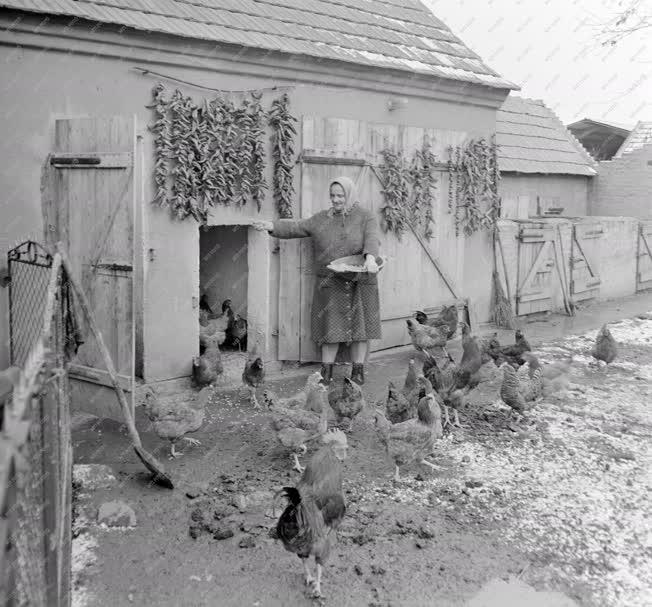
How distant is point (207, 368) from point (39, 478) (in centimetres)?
499

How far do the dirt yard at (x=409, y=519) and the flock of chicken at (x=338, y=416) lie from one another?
22cm

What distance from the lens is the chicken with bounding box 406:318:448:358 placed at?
30.8 feet

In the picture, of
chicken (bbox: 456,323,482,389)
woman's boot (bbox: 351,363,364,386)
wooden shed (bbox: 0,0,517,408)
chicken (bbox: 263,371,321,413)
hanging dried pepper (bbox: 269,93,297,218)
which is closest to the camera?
chicken (bbox: 263,371,321,413)

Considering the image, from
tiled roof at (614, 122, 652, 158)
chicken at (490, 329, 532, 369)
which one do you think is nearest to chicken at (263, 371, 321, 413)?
chicken at (490, 329, 532, 369)

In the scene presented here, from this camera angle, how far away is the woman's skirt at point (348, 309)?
883 cm

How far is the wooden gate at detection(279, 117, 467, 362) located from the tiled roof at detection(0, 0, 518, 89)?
99 centimetres

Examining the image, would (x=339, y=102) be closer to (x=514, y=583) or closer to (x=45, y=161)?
(x=45, y=161)

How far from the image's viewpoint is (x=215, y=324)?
33.3ft

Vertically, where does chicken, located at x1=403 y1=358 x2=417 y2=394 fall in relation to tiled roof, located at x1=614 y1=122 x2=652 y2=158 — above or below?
below

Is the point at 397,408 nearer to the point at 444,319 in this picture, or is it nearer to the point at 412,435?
the point at 412,435

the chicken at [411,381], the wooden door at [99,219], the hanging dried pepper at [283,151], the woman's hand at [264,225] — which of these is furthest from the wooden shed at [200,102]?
the chicken at [411,381]

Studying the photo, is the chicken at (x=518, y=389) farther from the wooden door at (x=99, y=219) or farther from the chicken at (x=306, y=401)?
the wooden door at (x=99, y=219)

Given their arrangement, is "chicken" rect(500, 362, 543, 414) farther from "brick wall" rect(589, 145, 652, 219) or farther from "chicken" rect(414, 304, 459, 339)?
"brick wall" rect(589, 145, 652, 219)

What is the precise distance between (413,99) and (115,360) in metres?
6.40
